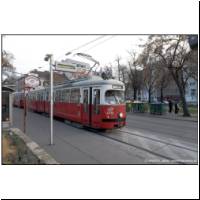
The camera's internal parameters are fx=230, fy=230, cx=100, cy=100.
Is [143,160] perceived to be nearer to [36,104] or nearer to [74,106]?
[74,106]

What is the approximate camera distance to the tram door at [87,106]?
11.9 meters

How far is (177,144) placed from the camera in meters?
8.88

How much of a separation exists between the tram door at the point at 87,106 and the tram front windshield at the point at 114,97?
108 centimetres

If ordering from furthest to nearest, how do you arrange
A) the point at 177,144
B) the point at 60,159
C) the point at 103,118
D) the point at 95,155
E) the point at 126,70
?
the point at 126,70
the point at 103,118
the point at 177,144
the point at 95,155
the point at 60,159

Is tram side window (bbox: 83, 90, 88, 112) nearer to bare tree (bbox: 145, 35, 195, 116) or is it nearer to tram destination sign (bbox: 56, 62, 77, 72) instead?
tram destination sign (bbox: 56, 62, 77, 72)

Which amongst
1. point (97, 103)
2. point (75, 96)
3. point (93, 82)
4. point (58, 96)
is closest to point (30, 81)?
point (93, 82)

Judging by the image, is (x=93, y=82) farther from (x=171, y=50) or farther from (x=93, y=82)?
(x=171, y=50)

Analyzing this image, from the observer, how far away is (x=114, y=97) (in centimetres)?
1151

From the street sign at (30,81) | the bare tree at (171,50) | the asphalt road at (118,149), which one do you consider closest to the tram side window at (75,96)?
the asphalt road at (118,149)

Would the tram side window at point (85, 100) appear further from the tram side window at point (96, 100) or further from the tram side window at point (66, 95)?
the tram side window at point (66, 95)

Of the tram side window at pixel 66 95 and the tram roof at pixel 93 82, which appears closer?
the tram roof at pixel 93 82

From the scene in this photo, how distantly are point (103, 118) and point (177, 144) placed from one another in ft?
11.9

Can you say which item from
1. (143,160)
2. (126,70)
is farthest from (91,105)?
(126,70)

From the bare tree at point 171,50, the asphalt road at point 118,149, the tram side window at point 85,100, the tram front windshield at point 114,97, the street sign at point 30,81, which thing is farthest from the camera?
the bare tree at point 171,50
